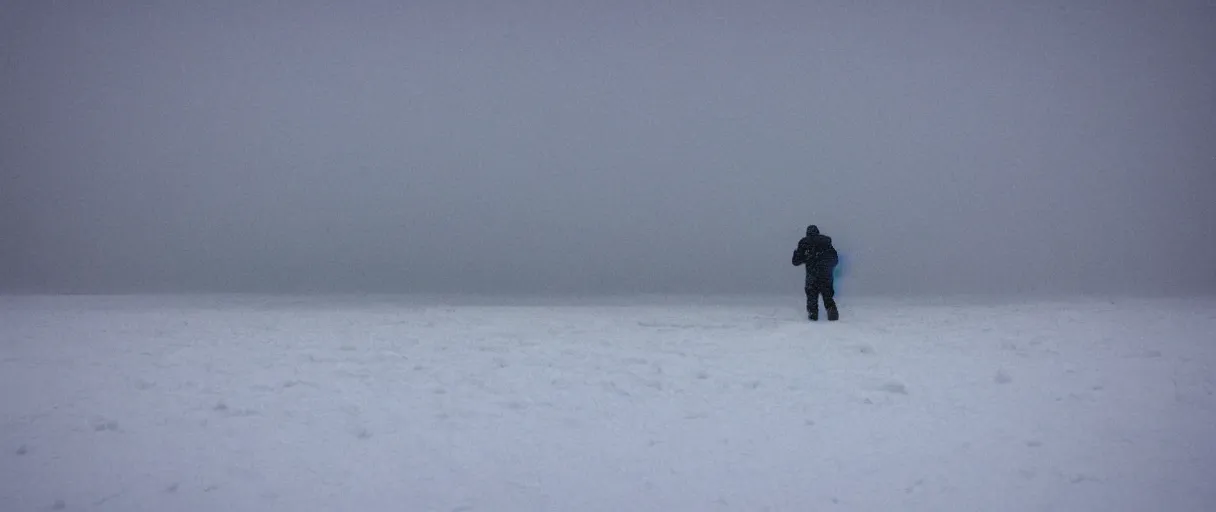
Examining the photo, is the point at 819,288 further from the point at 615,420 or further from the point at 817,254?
the point at 615,420

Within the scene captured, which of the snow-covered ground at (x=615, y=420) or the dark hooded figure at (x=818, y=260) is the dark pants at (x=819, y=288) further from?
the snow-covered ground at (x=615, y=420)

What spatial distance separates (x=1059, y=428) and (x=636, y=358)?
3.92m

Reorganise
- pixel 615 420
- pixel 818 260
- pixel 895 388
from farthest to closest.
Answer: pixel 818 260 < pixel 895 388 < pixel 615 420

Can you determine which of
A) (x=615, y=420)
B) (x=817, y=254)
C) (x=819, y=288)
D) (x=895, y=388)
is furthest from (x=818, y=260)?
(x=615, y=420)

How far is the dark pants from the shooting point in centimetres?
1034

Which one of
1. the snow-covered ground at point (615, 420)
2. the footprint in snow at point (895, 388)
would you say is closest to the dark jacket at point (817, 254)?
the snow-covered ground at point (615, 420)

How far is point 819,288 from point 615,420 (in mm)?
6168

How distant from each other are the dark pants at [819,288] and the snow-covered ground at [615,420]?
2.46 feet

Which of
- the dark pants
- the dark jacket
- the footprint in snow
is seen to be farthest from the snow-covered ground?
the dark jacket

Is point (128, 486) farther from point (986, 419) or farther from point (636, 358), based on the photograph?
point (986, 419)

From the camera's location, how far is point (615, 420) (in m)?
5.21

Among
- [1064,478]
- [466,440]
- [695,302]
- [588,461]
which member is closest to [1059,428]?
[1064,478]

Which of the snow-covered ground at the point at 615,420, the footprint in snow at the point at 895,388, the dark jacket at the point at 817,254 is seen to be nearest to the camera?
the snow-covered ground at the point at 615,420

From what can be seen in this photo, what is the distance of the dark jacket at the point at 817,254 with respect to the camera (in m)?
10.3
